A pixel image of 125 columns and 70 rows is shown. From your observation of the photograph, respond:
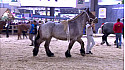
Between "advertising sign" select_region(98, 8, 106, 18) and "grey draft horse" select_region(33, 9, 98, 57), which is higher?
"advertising sign" select_region(98, 8, 106, 18)

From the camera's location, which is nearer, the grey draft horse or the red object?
the grey draft horse

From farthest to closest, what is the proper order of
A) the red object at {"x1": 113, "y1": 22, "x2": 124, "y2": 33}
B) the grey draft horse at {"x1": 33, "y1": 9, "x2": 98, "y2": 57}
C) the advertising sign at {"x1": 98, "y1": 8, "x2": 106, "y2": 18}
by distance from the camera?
the advertising sign at {"x1": 98, "y1": 8, "x2": 106, "y2": 18} → the red object at {"x1": 113, "y1": 22, "x2": 124, "y2": 33} → the grey draft horse at {"x1": 33, "y1": 9, "x2": 98, "y2": 57}

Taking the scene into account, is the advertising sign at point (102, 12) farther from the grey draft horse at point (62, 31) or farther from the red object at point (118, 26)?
the grey draft horse at point (62, 31)

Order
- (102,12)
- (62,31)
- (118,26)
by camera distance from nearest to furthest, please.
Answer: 1. (62,31)
2. (118,26)
3. (102,12)

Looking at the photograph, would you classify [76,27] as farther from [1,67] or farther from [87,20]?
[1,67]

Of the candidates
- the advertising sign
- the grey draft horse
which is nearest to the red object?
the grey draft horse

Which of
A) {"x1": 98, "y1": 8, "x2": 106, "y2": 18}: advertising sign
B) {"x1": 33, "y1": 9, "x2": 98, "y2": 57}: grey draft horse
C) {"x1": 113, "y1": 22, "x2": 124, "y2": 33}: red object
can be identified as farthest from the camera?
{"x1": 98, "y1": 8, "x2": 106, "y2": 18}: advertising sign

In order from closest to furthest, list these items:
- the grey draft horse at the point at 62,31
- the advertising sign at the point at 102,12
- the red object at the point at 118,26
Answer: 1. the grey draft horse at the point at 62,31
2. the red object at the point at 118,26
3. the advertising sign at the point at 102,12

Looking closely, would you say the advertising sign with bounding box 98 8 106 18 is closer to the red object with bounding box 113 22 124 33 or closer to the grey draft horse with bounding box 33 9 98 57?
the red object with bounding box 113 22 124 33

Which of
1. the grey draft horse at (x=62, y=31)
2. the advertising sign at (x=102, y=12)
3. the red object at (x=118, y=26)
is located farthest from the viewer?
the advertising sign at (x=102, y=12)

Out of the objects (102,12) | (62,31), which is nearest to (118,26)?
(62,31)

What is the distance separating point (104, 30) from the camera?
13.8m

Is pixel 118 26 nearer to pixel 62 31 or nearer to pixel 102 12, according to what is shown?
pixel 62 31

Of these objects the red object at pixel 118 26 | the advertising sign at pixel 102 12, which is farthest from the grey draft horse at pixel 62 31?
the advertising sign at pixel 102 12
